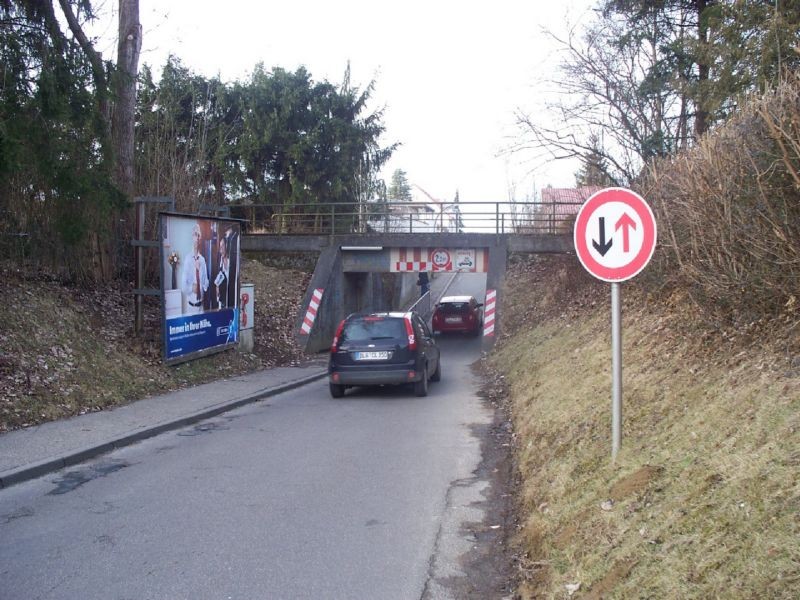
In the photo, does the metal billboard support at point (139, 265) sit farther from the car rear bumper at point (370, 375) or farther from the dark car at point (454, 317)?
the dark car at point (454, 317)

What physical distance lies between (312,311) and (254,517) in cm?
1757

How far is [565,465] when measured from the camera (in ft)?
22.4

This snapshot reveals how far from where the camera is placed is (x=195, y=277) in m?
15.9

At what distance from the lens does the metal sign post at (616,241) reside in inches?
234

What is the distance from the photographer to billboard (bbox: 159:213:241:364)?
14727 mm

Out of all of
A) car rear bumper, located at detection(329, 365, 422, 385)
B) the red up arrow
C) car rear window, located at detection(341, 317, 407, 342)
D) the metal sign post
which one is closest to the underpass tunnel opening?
car rear window, located at detection(341, 317, 407, 342)

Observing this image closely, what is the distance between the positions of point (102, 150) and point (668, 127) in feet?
42.3

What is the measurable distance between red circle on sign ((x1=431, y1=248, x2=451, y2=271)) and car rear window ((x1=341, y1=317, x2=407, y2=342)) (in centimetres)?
1248

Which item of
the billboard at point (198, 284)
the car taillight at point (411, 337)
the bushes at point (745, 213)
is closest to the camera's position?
the bushes at point (745, 213)

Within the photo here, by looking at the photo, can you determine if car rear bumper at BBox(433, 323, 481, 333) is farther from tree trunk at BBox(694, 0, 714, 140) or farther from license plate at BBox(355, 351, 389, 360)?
license plate at BBox(355, 351, 389, 360)

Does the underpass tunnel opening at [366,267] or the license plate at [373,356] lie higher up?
the underpass tunnel opening at [366,267]

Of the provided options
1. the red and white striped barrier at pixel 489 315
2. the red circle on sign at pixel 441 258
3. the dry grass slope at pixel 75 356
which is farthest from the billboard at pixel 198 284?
the red circle on sign at pixel 441 258

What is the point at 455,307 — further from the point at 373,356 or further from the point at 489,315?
the point at 373,356

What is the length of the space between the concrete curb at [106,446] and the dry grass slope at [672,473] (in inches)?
193
